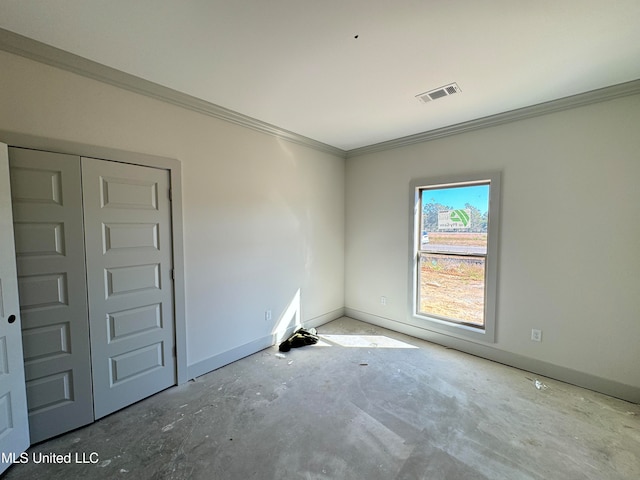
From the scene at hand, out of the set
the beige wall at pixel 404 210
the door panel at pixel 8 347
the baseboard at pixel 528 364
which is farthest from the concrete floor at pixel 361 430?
the beige wall at pixel 404 210

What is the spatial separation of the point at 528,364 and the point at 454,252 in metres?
1.40

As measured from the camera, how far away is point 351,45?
1787 millimetres

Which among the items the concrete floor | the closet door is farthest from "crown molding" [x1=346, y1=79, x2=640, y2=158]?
the closet door

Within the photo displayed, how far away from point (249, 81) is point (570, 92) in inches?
115

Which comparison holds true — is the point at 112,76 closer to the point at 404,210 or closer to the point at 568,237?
the point at 404,210

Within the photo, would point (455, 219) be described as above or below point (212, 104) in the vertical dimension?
below

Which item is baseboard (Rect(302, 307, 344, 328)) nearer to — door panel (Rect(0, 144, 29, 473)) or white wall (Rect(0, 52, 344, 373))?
white wall (Rect(0, 52, 344, 373))

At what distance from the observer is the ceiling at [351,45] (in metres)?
1.49

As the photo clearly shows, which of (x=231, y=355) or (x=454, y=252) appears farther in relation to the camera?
(x=454, y=252)

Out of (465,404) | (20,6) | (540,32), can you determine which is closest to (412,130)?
(540,32)

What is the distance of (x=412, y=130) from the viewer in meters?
3.35

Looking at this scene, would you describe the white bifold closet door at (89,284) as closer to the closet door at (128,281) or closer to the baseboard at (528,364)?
the closet door at (128,281)

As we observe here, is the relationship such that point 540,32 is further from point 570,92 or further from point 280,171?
point 280,171

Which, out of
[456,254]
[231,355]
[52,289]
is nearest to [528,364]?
[456,254]
